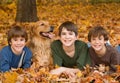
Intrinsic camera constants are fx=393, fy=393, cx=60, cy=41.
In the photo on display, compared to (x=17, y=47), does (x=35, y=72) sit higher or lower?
lower

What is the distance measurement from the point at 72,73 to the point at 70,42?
508 mm

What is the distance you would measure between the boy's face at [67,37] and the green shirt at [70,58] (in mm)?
198

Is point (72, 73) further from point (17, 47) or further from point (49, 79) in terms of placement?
point (17, 47)

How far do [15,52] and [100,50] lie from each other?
4.36 ft

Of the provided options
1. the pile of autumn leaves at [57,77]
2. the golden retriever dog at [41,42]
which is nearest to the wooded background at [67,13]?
the golden retriever dog at [41,42]

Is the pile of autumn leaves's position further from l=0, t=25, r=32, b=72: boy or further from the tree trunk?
the tree trunk

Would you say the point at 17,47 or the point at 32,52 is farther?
the point at 32,52

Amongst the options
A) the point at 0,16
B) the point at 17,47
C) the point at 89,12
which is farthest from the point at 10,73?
the point at 89,12

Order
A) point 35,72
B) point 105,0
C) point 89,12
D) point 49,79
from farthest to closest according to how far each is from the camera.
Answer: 1. point 105,0
2. point 89,12
3. point 35,72
4. point 49,79

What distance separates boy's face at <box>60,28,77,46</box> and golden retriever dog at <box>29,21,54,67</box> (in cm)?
33

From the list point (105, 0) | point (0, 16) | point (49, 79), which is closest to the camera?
point (49, 79)

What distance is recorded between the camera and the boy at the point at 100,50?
5.88m

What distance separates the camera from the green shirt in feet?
20.0

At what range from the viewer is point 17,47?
238 inches
